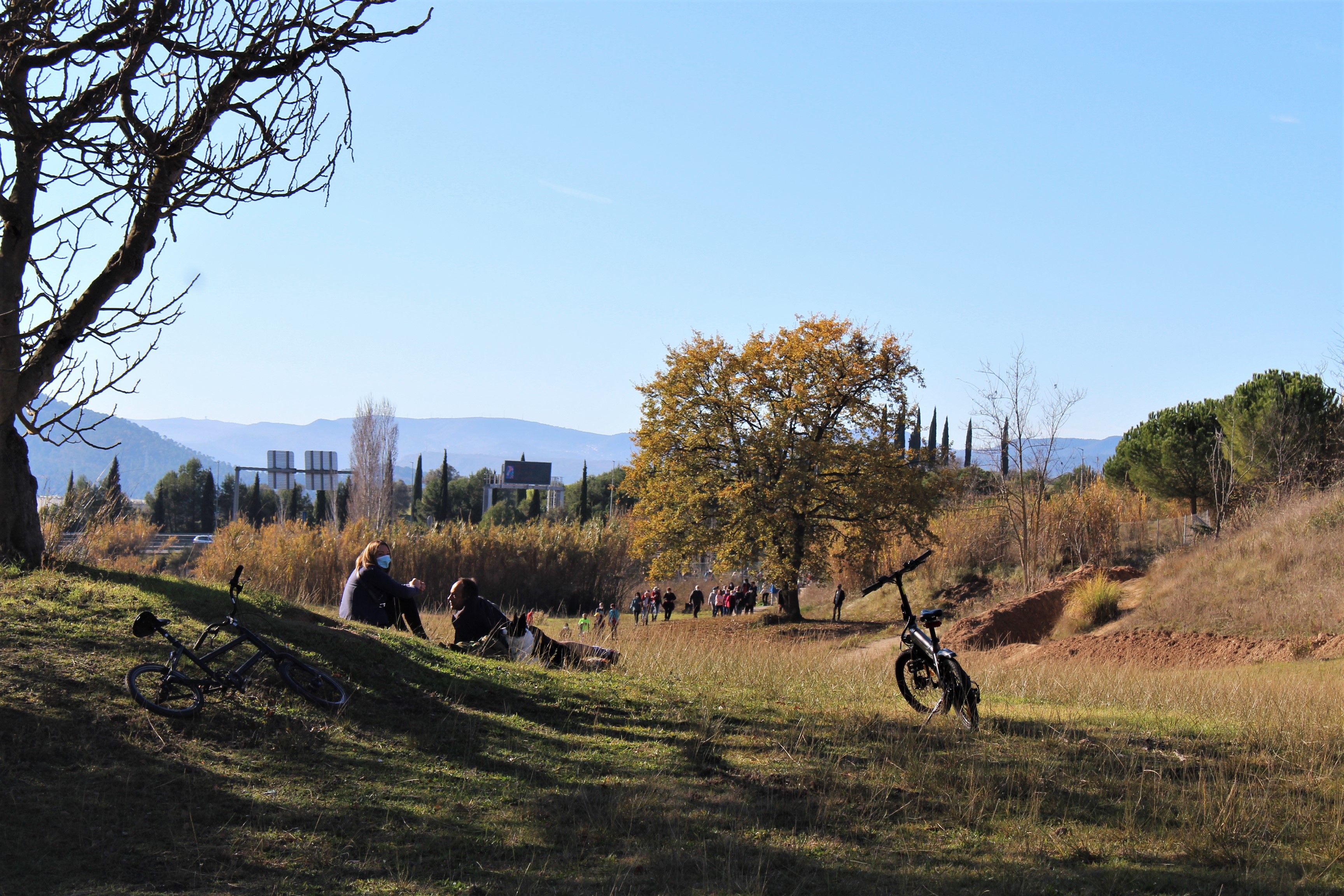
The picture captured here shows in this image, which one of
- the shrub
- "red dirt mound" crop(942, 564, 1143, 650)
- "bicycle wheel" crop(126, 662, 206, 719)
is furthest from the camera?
the shrub

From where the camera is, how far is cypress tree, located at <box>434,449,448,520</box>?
7669 centimetres

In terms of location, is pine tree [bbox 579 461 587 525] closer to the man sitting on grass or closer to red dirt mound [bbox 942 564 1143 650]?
red dirt mound [bbox 942 564 1143 650]

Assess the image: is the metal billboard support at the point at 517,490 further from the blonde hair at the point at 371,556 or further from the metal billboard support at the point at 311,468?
the blonde hair at the point at 371,556

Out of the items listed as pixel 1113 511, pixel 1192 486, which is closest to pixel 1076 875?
pixel 1113 511

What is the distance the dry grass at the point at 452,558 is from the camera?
24.7m

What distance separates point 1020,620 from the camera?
963 inches

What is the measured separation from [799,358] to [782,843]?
96.2ft

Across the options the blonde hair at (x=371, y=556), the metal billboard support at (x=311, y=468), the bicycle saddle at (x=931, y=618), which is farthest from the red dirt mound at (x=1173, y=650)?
the metal billboard support at (x=311, y=468)

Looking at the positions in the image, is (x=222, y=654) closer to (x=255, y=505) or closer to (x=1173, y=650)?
(x=1173, y=650)

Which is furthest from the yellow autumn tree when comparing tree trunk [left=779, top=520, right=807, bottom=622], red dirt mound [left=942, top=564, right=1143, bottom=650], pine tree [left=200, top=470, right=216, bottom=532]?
pine tree [left=200, top=470, right=216, bottom=532]

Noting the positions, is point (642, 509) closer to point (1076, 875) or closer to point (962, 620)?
point (962, 620)

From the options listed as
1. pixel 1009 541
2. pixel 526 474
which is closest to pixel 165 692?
pixel 1009 541

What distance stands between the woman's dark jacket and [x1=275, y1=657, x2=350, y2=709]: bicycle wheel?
139 inches

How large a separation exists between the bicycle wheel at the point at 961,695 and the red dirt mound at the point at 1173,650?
991cm
